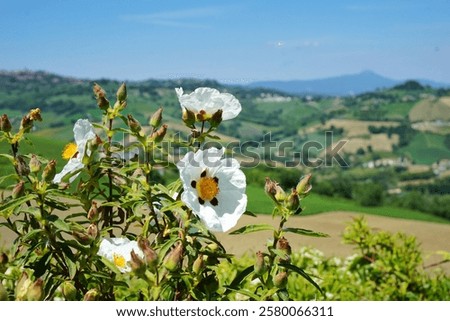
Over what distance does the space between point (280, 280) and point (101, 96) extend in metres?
0.74

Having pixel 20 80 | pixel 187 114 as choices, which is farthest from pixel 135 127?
pixel 20 80

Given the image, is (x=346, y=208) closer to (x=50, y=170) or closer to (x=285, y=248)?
(x=285, y=248)

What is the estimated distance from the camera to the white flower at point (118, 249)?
1.80 meters

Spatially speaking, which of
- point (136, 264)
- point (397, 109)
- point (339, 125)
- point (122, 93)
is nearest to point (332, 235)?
point (122, 93)

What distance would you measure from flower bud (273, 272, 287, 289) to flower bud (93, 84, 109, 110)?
27.9 inches

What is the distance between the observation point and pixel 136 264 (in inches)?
55.8

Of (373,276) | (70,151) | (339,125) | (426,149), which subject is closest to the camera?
(70,151)

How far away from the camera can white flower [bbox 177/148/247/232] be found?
1580mm

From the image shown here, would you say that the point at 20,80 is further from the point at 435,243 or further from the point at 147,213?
the point at 147,213

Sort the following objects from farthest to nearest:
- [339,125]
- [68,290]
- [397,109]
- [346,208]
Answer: [397,109], [339,125], [346,208], [68,290]

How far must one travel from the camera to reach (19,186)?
1713 millimetres

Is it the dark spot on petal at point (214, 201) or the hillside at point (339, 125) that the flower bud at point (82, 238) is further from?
the hillside at point (339, 125)

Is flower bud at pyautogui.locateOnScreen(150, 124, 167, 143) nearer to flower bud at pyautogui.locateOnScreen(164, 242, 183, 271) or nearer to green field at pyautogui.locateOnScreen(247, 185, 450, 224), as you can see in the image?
flower bud at pyautogui.locateOnScreen(164, 242, 183, 271)

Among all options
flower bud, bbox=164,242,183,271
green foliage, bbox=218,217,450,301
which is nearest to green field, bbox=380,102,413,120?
green foliage, bbox=218,217,450,301
